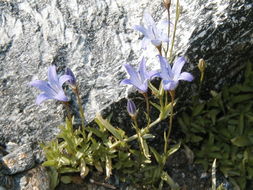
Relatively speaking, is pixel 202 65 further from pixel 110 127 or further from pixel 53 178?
pixel 53 178

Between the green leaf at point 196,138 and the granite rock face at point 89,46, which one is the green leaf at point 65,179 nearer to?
the granite rock face at point 89,46

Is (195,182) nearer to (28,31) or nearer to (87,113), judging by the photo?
(87,113)

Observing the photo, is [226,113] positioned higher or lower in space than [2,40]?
lower

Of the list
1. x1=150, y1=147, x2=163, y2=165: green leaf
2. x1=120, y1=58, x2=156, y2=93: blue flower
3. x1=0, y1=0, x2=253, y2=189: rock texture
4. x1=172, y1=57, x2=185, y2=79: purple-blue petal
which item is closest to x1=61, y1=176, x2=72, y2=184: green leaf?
x1=0, y1=0, x2=253, y2=189: rock texture

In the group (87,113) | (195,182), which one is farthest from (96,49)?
(195,182)

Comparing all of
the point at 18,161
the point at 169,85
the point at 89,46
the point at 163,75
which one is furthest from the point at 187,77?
the point at 18,161

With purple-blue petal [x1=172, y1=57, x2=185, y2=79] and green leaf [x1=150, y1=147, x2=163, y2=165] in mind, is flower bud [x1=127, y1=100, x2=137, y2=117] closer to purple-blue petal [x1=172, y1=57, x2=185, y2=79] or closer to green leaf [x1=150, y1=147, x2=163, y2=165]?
purple-blue petal [x1=172, y1=57, x2=185, y2=79]
